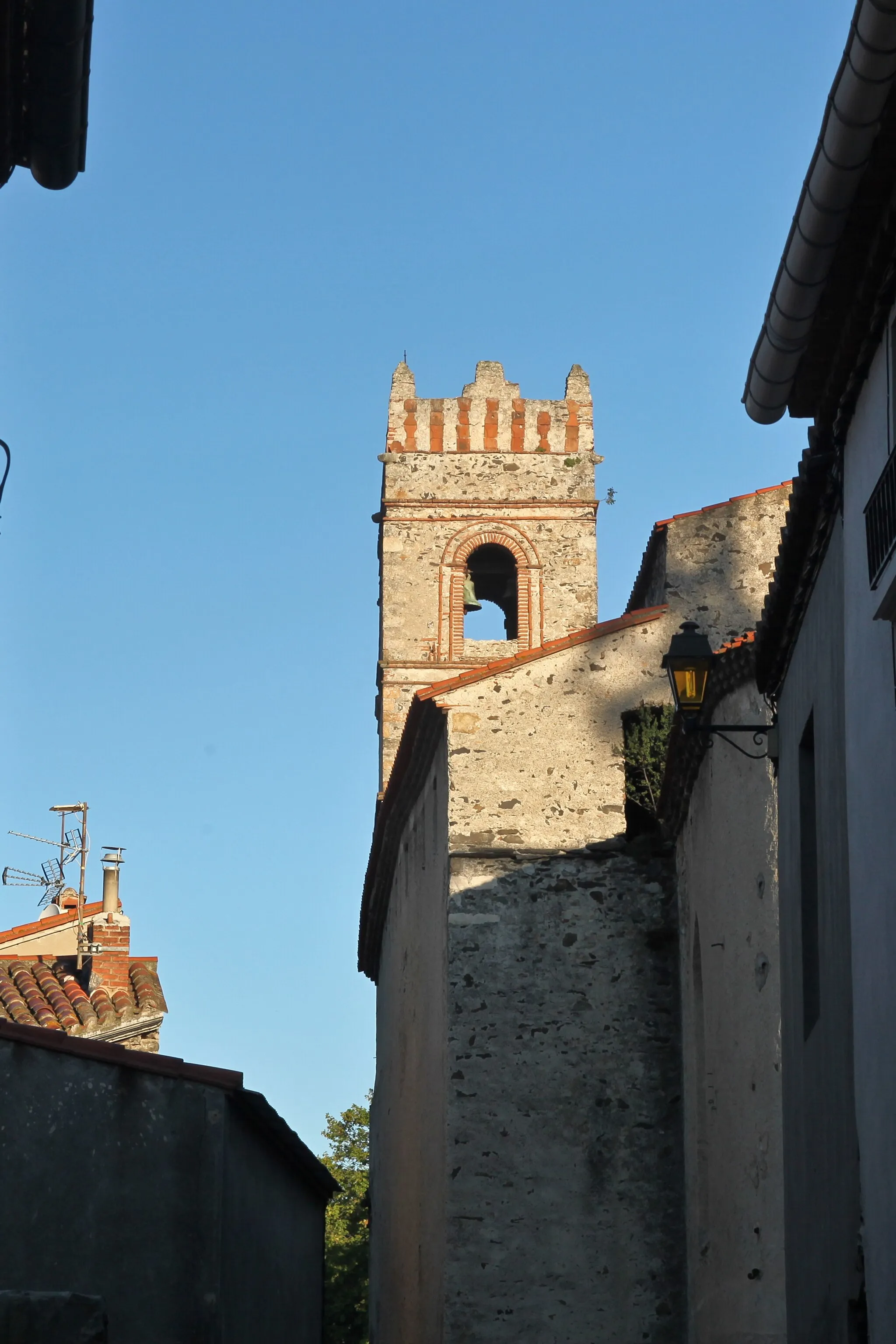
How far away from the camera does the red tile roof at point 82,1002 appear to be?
648 inches

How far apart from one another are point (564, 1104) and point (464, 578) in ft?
49.0

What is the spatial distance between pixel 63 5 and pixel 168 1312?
668cm

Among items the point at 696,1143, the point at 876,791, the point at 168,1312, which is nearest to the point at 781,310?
the point at 876,791

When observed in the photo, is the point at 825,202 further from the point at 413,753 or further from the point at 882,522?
the point at 413,753

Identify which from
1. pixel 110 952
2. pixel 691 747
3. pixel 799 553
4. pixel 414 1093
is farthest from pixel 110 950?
pixel 799 553

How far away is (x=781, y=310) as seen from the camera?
266 inches

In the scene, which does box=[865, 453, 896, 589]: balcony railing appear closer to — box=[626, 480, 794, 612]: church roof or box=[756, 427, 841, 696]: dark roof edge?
box=[756, 427, 841, 696]: dark roof edge

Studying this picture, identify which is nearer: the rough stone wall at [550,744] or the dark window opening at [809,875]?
the dark window opening at [809,875]

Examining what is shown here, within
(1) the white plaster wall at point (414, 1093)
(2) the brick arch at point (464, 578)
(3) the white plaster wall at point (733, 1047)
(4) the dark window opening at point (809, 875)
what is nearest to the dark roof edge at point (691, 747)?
(3) the white plaster wall at point (733, 1047)

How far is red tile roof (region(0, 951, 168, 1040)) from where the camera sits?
54.0 feet

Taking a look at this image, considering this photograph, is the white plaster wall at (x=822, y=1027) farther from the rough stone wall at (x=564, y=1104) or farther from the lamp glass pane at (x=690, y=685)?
the rough stone wall at (x=564, y=1104)

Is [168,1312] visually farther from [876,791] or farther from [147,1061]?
[876,791]

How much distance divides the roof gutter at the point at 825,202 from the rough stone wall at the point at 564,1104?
9.19 m

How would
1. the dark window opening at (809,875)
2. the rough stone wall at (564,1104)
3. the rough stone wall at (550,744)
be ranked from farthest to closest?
1. the rough stone wall at (550,744)
2. the rough stone wall at (564,1104)
3. the dark window opening at (809,875)
